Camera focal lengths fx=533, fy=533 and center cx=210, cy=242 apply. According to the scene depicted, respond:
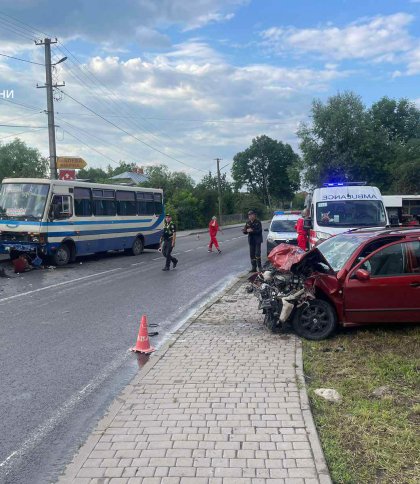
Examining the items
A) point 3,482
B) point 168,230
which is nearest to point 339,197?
point 168,230

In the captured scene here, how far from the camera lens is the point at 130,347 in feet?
24.6

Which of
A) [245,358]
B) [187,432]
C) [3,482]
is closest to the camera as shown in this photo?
[3,482]

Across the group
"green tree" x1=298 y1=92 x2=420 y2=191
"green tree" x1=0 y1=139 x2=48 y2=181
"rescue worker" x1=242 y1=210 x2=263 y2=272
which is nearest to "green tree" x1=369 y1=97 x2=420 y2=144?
"green tree" x1=298 y1=92 x2=420 y2=191

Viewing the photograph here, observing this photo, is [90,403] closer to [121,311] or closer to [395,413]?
[395,413]

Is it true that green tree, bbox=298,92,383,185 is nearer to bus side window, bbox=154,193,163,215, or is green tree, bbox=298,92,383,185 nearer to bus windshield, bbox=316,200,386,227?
bus side window, bbox=154,193,163,215

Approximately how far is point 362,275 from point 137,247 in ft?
56.7

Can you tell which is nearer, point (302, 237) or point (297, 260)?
point (297, 260)

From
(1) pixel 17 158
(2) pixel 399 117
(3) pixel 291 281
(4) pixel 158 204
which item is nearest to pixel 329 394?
(3) pixel 291 281

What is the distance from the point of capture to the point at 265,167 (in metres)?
101

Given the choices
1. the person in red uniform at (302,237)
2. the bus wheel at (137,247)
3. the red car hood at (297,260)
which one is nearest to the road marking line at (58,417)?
the red car hood at (297,260)

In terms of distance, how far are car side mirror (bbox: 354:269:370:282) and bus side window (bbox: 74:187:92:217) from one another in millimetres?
13631

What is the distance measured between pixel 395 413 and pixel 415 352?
7.02 ft

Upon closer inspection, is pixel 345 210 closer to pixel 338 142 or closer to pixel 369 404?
pixel 369 404

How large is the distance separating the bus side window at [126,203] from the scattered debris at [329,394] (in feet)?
58.0
